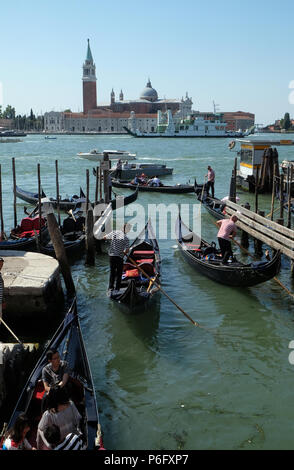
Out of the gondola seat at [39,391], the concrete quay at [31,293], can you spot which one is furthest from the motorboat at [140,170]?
the gondola seat at [39,391]

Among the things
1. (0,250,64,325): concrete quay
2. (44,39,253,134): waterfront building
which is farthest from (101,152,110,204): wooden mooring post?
(44,39,253,134): waterfront building

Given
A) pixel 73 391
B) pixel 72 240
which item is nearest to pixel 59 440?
pixel 73 391

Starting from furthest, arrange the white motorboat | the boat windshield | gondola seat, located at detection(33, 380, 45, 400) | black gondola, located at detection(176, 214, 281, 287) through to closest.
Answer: the white motorboat
the boat windshield
black gondola, located at detection(176, 214, 281, 287)
gondola seat, located at detection(33, 380, 45, 400)

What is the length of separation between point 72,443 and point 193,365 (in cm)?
211

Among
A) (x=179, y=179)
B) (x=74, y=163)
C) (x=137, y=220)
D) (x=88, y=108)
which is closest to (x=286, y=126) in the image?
(x=88, y=108)

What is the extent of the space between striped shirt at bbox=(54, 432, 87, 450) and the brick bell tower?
103 m

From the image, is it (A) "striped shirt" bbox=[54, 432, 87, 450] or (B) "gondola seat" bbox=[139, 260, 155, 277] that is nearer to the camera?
(A) "striped shirt" bbox=[54, 432, 87, 450]

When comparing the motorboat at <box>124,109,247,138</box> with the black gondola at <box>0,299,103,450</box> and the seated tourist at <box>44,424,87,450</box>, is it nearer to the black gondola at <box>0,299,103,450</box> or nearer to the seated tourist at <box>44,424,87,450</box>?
the black gondola at <box>0,299,103,450</box>

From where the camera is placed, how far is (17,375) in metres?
4.38

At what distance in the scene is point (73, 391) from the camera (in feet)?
12.6

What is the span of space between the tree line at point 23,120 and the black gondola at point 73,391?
376 ft

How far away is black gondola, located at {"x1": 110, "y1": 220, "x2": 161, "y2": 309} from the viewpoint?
574 cm

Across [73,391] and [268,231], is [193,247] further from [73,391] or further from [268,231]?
[73,391]

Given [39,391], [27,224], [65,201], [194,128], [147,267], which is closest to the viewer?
[39,391]
